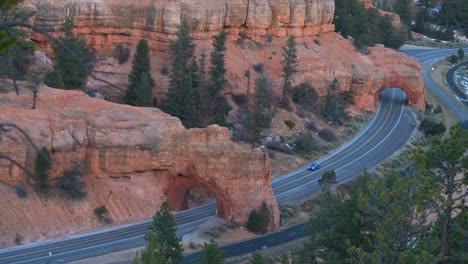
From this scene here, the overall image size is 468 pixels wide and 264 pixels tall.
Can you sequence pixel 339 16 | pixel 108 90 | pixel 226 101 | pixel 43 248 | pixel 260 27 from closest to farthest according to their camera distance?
pixel 43 248
pixel 108 90
pixel 226 101
pixel 260 27
pixel 339 16

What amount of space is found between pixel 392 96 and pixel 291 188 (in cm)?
3231

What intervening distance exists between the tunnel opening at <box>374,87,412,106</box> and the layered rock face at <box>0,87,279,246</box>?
116ft

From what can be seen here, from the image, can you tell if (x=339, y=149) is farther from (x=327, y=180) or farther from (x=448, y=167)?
(x=448, y=167)

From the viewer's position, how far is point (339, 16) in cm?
8525

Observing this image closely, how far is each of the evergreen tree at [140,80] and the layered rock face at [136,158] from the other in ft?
25.4

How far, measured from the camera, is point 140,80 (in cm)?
5709

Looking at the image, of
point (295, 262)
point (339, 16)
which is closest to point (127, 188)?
point (295, 262)

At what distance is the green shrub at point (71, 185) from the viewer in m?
42.4

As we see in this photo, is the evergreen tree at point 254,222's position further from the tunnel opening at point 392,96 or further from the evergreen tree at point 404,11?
the evergreen tree at point 404,11

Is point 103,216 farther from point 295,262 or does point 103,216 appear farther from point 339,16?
point 339,16

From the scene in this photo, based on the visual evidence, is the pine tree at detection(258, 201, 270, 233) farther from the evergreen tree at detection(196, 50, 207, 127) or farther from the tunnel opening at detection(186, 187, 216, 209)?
the evergreen tree at detection(196, 50, 207, 127)

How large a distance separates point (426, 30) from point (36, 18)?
250 ft

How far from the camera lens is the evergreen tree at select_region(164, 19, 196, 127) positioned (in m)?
55.4

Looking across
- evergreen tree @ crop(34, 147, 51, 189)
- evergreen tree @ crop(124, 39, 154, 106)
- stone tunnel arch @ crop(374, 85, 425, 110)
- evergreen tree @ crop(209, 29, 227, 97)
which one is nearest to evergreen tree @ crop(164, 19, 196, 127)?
evergreen tree @ crop(124, 39, 154, 106)
